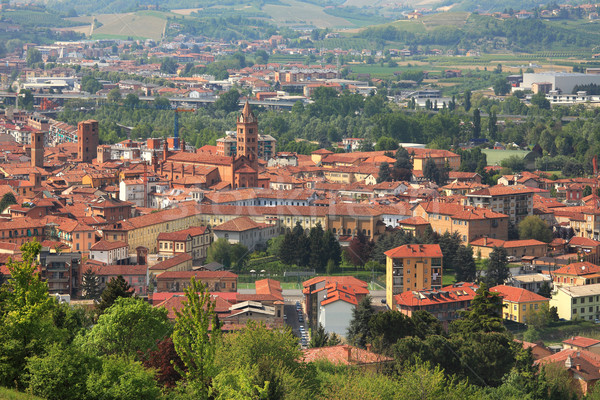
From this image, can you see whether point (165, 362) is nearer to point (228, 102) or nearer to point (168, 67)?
point (228, 102)

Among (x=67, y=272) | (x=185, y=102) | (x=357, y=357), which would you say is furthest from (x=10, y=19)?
(x=357, y=357)

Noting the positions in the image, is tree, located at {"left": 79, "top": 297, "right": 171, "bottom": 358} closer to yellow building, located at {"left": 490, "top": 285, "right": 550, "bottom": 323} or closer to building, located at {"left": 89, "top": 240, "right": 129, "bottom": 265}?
yellow building, located at {"left": 490, "top": 285, "right": 550, "bottom": 323}

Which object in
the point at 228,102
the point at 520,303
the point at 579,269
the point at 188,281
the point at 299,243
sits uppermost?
the point at 228,102

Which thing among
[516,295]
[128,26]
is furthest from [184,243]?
[128,26]

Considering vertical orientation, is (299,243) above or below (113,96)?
below

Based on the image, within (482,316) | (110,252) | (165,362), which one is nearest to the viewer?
(165,362)

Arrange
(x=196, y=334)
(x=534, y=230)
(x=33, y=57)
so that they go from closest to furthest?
(x=196, y=334), (x=534, y=230), (x=33, y=57)

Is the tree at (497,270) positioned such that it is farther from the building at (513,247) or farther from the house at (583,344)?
the house at (583,344)
